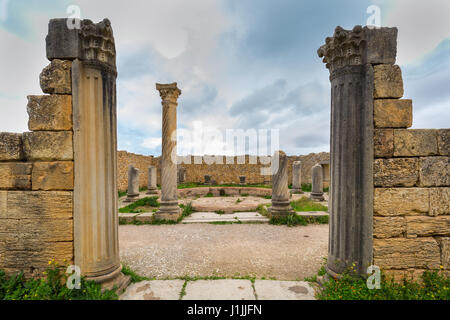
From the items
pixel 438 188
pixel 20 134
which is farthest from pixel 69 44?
pixel 438 188

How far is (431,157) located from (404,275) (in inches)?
64.9

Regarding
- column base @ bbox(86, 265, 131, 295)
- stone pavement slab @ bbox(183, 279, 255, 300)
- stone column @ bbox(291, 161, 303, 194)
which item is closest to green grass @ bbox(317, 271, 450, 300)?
stone pavement slab @ bbox(183, 279, 255, 300)

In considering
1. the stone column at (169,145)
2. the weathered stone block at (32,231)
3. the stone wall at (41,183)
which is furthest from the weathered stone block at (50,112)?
the stone column at (169,145)

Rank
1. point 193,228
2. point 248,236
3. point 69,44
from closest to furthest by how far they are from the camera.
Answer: point 69,44
point 248,236
point 193,228

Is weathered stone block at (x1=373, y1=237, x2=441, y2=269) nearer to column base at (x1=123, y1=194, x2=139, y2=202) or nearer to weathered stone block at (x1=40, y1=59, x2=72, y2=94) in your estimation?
weathered stone block at (x1=40, y1=59, x2=72, y2=94)

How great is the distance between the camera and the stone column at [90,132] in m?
2.59

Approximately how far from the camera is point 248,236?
17.8ft

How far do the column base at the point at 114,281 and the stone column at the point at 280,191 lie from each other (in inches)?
205

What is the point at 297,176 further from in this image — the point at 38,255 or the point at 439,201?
the point at 38,255

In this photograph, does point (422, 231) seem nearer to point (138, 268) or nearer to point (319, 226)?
point (319, 226)

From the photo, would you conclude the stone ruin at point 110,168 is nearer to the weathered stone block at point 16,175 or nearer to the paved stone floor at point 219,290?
the weathered stone block at point 16,175

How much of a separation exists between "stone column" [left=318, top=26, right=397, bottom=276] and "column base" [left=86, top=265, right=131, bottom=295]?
9.78ft

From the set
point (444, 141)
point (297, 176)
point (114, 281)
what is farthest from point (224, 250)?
point (297, 176)

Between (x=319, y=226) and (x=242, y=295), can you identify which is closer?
(x=242, y=295)
